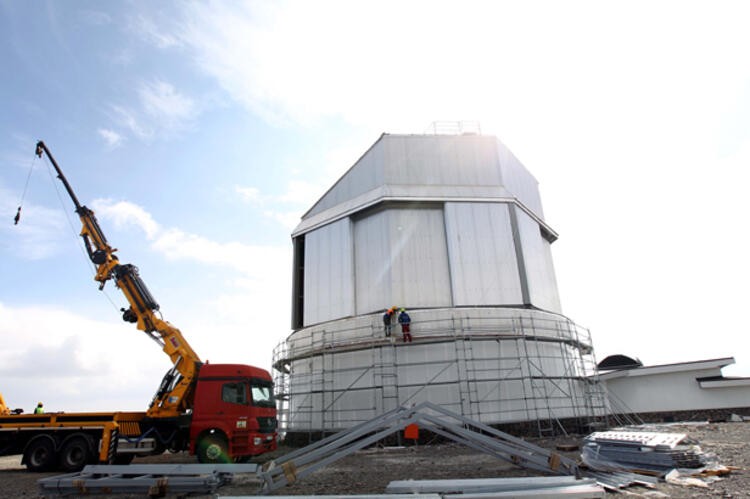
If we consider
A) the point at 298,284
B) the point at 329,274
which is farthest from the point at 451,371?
the point at 298,284

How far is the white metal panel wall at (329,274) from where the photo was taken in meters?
19.2

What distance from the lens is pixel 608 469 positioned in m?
9.29

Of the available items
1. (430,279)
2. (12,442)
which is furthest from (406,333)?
(12,442)

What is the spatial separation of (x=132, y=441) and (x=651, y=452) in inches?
529

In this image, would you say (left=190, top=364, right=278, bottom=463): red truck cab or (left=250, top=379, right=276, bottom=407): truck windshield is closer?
(left=190, top=364, right=278, bottom=463): red truck cab

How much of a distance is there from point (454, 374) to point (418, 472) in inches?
266

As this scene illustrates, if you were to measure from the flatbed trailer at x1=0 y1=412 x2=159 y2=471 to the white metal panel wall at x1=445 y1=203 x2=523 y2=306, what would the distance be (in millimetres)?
11889

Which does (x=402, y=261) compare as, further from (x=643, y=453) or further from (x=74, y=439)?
(x=74, y=439)

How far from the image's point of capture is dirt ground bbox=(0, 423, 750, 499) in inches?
299

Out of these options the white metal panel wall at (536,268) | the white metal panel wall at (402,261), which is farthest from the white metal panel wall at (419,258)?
the white metal panel wall at (536,268)

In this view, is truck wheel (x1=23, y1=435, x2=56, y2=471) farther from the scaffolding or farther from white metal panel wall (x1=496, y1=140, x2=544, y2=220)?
white metal panel wall (x1=496, y1=140, x2=544, y2=220)

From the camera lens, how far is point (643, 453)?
30.5 feet

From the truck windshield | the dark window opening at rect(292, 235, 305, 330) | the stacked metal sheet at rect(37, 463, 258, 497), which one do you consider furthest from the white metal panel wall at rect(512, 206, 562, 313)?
the stacked metal sheet at rect(37, 463, 258, 497)

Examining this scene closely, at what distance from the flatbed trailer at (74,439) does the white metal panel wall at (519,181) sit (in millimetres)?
17100
